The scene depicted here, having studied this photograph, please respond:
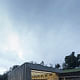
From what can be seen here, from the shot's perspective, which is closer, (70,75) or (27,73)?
(27,73)

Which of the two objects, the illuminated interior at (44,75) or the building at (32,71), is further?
the illuminated interior at (44,75)

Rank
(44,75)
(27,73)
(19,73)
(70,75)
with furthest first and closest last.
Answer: (44,75) → (70,75) → (19,73) → (27,73)

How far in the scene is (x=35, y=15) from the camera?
12.2m

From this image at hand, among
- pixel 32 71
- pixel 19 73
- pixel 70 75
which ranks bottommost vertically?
pixel 70 75

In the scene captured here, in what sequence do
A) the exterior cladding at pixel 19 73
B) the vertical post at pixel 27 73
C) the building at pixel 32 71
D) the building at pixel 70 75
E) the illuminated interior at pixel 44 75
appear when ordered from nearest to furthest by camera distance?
the vertical post at pixel 27 73 → the building at pixel 32 71 → the exterior cladding at pixel 19 73 → the building at pixel 70 75 → the illuminated interior at pixel 44 75

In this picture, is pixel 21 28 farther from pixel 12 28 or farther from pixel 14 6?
pixel 14 6

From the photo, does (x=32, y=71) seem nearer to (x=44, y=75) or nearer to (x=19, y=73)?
(x=19, y=73)

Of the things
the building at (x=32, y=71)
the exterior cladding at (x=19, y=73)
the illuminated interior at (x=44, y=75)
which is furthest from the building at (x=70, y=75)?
the exterior cladding at (x=19, y=73)

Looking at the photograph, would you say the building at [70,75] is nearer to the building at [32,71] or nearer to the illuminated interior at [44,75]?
the building at [32,71]

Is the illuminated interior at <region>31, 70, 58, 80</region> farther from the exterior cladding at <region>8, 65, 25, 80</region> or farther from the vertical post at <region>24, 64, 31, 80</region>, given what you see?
the vertical post at <region>24, 64, 31, 80</region>

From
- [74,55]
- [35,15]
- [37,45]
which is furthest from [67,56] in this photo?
[35,15]

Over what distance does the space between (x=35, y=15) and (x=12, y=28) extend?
8.45 ft

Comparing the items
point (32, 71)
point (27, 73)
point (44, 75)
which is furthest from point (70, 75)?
point (27, 73)

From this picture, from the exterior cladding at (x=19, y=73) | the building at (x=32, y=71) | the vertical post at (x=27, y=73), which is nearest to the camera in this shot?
the vertical post at (x=27, y=73)
